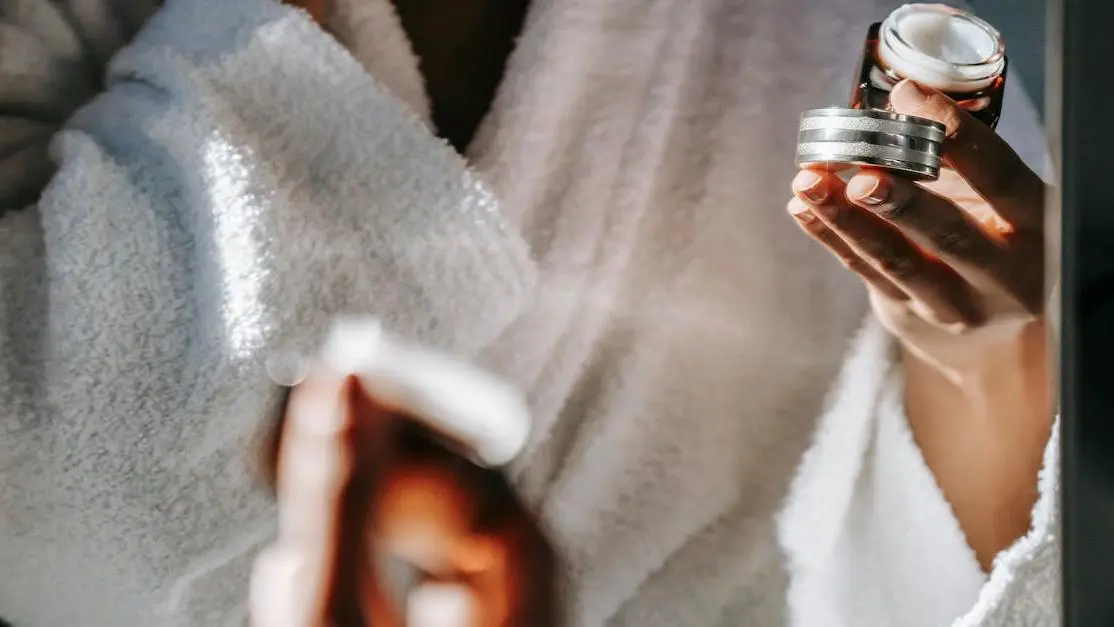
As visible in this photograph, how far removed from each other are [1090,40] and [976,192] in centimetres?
10

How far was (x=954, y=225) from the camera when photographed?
344 mm

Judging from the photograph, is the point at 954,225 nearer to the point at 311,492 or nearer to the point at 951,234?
the point at 951,234

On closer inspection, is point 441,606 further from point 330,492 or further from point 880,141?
point 880,141

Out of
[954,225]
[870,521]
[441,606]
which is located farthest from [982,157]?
[441,606]

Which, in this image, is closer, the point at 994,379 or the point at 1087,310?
the point at 1087,310

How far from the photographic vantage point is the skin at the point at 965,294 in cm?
34

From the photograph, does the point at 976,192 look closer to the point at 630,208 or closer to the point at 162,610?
the point at 630,208

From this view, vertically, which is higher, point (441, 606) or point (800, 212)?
point (800, 212)

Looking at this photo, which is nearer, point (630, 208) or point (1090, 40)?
point (1090, 40)

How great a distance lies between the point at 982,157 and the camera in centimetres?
34

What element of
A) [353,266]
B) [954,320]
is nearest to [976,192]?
[954,320]

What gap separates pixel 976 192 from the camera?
14.0 inches

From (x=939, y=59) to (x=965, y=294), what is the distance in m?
0.10

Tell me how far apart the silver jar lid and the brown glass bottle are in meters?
0.03
